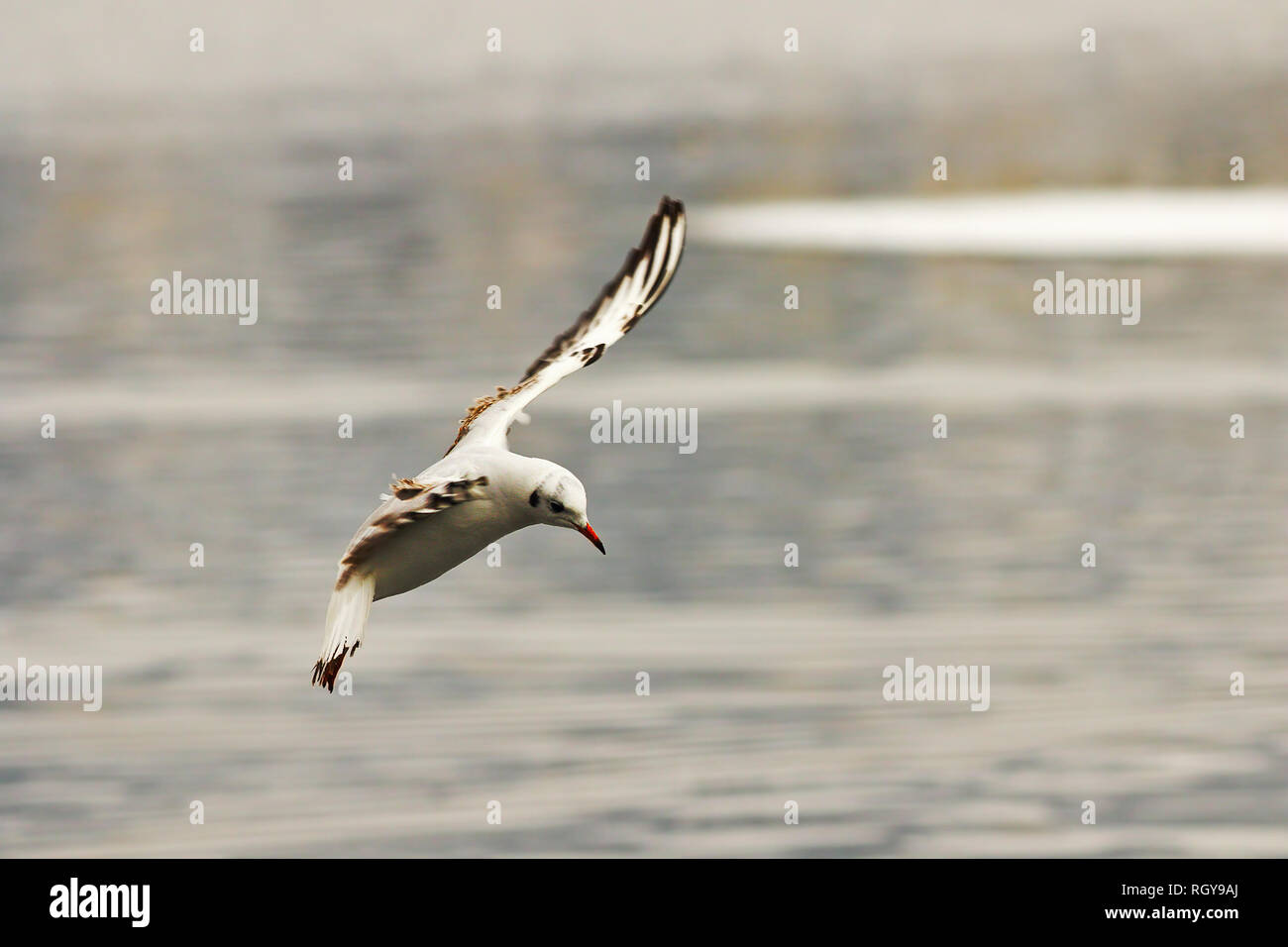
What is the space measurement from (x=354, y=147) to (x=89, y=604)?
51.7 ft

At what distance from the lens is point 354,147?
24203mm

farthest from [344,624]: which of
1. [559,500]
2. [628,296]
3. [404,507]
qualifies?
[628,296]

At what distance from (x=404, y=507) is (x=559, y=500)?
443 millimetres

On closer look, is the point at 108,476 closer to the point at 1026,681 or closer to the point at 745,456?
the point at 745,456

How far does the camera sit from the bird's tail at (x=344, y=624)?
5590 mm

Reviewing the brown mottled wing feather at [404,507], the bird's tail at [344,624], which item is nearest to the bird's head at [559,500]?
the brown mottled wing feather at [404,507]

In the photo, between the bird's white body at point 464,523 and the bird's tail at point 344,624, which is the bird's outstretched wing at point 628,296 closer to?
the bird's white body at point 464,523

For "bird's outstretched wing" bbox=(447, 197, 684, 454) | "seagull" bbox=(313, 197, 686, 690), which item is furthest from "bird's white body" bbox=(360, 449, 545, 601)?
"bird's outstretched wing" bbox=(447, 197, 684, 454)

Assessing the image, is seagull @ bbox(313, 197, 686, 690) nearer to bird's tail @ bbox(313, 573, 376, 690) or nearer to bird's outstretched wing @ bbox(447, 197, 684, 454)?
bird's tail @ bbox(313, 573, 376, 690)

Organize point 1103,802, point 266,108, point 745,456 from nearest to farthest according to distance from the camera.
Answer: point 1103,802, point 745,456, point 266,108

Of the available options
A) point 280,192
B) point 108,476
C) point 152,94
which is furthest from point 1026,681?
point 152,94

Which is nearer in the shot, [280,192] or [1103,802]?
[1103,802]

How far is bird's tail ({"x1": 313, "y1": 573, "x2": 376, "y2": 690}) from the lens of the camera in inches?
220

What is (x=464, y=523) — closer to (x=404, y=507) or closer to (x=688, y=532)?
(x=404, y=507)
